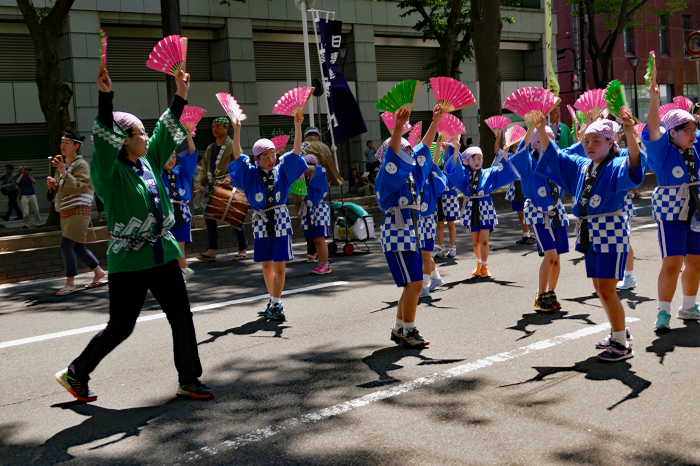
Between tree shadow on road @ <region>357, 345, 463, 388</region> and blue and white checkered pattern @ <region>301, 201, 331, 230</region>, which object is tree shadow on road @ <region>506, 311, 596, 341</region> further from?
blue and white checkered pattern @ <region>301, 201, 331, 230</region>

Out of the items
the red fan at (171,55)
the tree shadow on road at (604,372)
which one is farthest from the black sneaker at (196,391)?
the red fan at (171,55)

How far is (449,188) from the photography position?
1070 cm

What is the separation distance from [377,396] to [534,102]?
2.71 m

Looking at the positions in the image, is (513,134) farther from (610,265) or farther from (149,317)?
(149,317)

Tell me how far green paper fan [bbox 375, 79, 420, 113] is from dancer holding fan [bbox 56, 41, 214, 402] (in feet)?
5.47

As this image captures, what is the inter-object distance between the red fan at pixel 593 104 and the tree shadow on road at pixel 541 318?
6.29 ft

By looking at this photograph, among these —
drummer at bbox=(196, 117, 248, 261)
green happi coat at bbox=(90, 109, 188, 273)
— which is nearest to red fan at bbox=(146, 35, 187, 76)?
green happi coat at bbox=(90, 109, 188, 273)

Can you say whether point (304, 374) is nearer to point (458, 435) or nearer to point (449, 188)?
point (458, 435)

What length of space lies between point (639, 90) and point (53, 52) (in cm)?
3631

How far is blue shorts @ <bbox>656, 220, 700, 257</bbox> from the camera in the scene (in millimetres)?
6000

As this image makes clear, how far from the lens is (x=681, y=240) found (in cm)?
602

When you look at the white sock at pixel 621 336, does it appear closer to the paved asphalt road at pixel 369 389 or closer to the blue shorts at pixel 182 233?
the paved asphalt road at pixel 369 389

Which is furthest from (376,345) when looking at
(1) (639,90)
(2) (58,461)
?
(1) (639,90)

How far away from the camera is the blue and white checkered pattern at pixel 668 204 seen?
600cm
